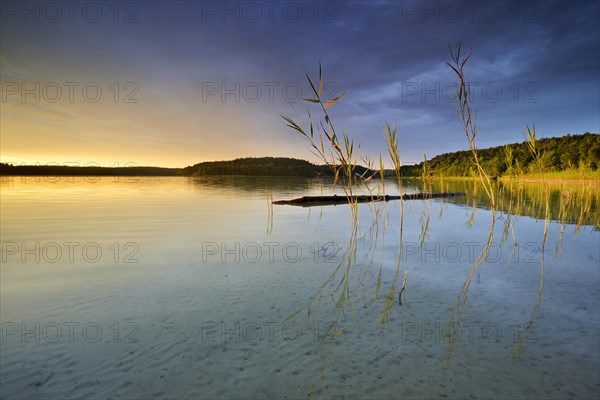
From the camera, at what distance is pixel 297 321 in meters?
3.17

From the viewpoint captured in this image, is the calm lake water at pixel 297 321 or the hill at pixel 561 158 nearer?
the calm lake water at pixel 297 321

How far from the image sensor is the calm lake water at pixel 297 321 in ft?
7.36

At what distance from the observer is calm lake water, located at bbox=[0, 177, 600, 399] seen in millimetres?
2244

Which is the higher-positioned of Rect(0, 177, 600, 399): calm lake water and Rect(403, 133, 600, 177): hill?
Rect(403, 133, 600, 177): hill

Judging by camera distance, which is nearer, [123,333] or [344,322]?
[123,333]

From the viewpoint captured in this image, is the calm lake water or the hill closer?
the calm lake water

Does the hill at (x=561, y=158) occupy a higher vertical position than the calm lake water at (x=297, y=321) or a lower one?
higher

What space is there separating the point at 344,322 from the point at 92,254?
17.8 feet

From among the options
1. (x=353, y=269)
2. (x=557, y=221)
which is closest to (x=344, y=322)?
(x=353, y=269)

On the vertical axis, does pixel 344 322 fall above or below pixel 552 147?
below

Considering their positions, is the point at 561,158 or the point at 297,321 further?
the point at 561,158

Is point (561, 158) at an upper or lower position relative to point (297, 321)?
upper

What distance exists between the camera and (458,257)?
19.0 feet

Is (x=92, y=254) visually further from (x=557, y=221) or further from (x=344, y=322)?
(x=557, y=221)
